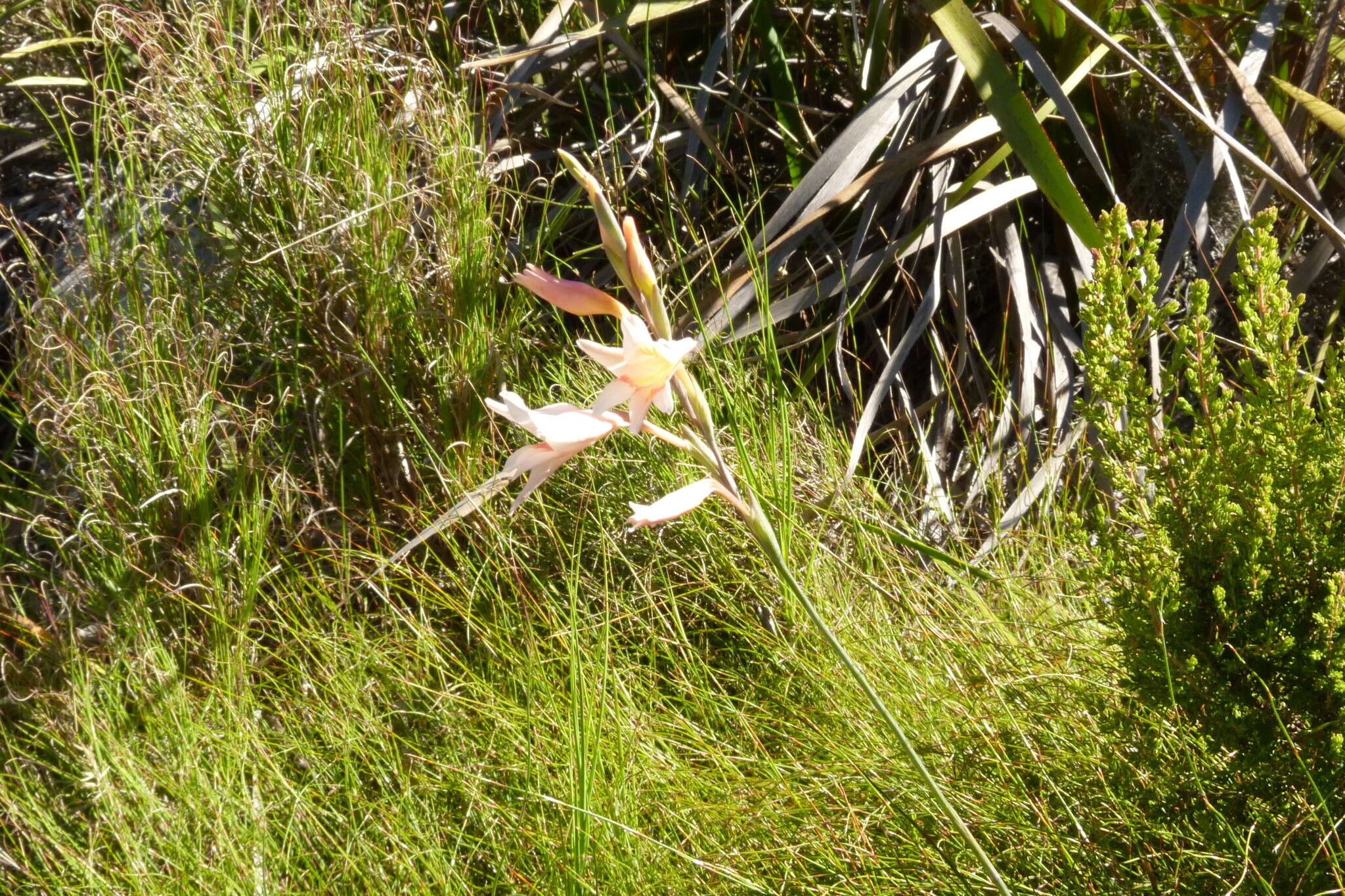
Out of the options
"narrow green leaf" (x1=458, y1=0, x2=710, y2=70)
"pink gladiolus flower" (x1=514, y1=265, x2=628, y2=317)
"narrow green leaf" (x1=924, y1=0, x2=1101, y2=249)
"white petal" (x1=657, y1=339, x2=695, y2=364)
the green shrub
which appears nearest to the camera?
"white petal" (x1=657, y1=339, x2=695, y2=364)

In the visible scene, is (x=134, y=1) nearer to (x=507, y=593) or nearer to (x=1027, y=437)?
(x=507, y=593)

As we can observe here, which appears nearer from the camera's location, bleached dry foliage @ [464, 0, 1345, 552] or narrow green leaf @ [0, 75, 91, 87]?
bleached dry foliage @ [464, 0, 1345, 552]

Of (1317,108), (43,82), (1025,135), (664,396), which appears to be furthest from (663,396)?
(43,82)

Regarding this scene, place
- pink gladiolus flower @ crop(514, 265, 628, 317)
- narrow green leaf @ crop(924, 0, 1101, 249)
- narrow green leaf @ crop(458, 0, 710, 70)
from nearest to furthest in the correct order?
1. pink gladiolus flower @ crop(514, 265, 628, 317)
2. narrow green leaf @ crop(924, 0, 1101, 249)
3. narrow green leaf @ crop(458, 0, 710, 70)

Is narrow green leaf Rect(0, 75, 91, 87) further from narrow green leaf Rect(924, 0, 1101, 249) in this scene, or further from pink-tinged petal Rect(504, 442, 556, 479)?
pink-tinged petal Rect(504, 442, 556, 479)

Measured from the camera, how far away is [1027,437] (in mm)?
2508

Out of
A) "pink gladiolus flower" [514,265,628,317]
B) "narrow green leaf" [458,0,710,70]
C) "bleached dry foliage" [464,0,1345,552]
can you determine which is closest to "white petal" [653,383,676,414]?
"pink gladiolus flower" [514,265,628,317]

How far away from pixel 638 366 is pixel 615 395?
0.03 metres

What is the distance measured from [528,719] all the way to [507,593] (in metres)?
0.40

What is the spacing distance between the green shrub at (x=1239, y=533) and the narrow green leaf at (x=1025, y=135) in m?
0.63

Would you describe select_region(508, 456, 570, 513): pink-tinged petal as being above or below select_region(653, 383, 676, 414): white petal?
below

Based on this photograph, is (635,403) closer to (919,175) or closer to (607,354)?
(607,354)

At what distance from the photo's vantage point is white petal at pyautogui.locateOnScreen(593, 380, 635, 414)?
928mm

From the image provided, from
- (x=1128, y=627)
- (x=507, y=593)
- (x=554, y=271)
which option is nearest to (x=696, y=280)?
(x=554, y=271)
